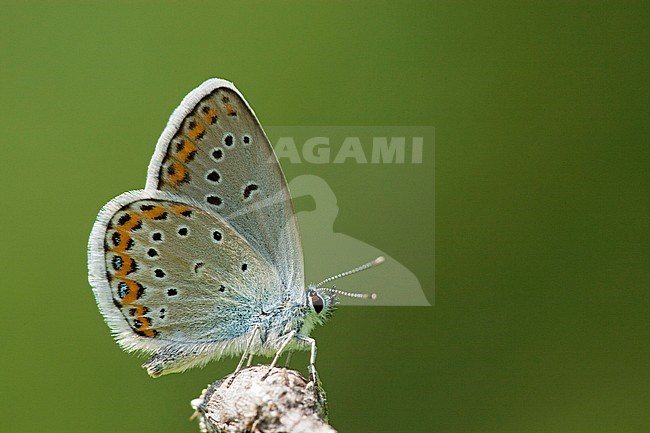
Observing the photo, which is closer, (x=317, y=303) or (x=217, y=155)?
(x=217, y=155)

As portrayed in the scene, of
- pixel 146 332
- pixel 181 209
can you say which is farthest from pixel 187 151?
pixel 146 332

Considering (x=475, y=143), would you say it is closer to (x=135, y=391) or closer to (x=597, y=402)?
(x=597, y=402)

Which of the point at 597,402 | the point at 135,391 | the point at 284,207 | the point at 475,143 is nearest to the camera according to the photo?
the point at 284,207

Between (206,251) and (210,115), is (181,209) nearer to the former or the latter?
(206,251)

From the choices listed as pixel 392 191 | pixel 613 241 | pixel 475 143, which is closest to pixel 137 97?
pixel 392 191

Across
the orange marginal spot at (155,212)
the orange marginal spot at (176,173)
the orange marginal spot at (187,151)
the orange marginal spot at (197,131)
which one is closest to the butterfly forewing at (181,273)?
the orange marginal spot at (155,212)

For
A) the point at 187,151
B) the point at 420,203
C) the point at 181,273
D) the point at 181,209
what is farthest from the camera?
the point at 420,203

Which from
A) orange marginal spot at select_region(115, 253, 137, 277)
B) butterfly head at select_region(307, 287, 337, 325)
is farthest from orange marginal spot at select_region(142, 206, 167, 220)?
butterfly head at select_region(307, 287, 337, 325)
